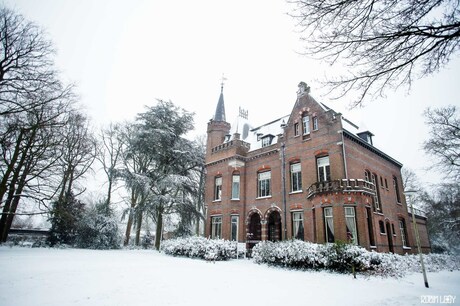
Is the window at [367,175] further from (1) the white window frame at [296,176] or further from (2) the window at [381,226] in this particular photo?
(1) the white window frame at [296,176]

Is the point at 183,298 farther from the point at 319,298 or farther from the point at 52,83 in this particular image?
the point at 52,83

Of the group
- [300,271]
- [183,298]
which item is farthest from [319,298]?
[300,271]

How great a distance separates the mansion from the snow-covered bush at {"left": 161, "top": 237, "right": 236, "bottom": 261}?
14.9ft

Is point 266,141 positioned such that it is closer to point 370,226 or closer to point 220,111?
point 220,111

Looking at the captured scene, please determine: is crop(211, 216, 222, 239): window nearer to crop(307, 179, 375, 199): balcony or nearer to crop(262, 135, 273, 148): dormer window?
crop(262, 135, 273, 148): dormer window

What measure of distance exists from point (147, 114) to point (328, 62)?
21.3m

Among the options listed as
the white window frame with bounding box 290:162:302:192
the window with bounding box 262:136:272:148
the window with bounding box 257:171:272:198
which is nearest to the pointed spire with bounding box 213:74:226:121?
the window with bounding box 262:136:272:148

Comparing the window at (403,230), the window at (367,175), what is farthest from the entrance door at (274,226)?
the window at (403,230)

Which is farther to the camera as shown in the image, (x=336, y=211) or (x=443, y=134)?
(x=443, y=134)

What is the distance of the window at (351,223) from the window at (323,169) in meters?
2.90

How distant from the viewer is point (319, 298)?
6.77 metres

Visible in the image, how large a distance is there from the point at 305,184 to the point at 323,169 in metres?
1.80

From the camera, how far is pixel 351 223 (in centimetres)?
1588

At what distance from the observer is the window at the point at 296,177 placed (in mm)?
20016
